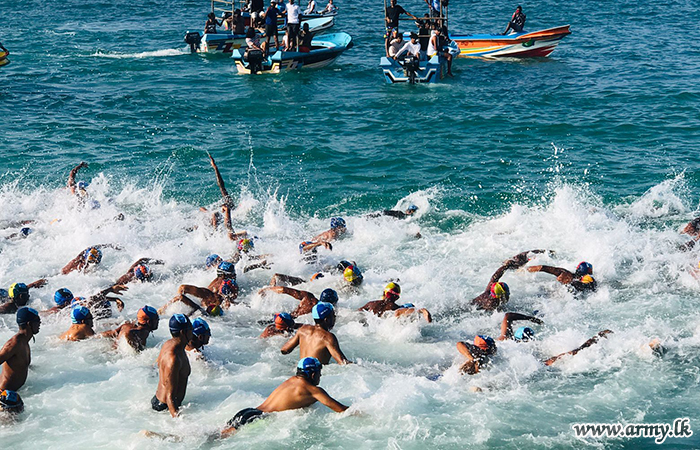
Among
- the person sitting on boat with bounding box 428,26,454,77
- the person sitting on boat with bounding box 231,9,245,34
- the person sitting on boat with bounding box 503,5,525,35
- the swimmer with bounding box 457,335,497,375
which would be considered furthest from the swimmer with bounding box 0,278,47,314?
the person sitting on boat with bounding box 503,5,525,35

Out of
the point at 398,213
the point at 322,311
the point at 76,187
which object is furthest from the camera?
the point at 76,187

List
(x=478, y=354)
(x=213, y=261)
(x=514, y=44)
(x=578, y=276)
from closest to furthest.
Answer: (x=478, y=354) < (x=578, y=276) < (x=213, y=261) < (x=514, y=44)

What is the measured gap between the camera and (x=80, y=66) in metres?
28.8

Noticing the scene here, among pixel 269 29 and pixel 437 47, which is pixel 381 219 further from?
pixel 269 29

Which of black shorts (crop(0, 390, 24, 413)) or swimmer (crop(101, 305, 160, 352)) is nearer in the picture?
black shorts (crop(0, 390, 24, 413))

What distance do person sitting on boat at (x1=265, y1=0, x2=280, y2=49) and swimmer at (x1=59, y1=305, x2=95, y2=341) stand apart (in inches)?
737

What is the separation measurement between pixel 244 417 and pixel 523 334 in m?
4.41

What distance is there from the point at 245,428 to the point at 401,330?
352cm

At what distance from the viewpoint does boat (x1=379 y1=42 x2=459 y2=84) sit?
25.7 m

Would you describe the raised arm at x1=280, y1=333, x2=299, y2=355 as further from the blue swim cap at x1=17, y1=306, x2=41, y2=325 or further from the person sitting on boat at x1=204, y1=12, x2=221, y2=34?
the person sitting on boat at x1=204, y1=12, x2=221, y2=34

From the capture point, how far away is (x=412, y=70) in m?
25.9

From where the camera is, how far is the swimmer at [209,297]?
39.5ft

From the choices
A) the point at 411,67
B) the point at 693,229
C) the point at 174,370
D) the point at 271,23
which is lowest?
the point at 693,229

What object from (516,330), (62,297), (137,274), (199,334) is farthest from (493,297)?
(62,297)
